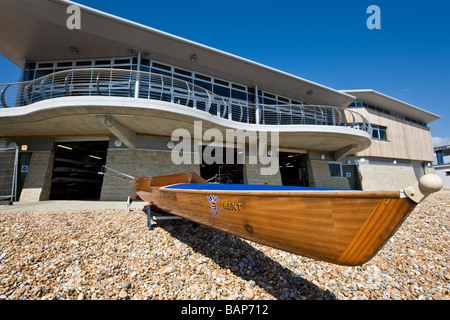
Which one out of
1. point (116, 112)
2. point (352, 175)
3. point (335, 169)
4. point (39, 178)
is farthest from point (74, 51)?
point (352, 175)

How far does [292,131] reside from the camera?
9281mm

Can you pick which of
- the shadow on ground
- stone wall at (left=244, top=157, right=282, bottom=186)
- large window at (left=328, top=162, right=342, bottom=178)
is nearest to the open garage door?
the shadow on ground

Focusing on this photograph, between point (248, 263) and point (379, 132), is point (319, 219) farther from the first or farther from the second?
point (379, 132)

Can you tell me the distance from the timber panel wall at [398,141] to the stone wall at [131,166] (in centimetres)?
1407

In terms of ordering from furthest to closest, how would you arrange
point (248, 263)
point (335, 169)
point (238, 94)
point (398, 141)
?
point (398, 141), point (335, 169), point (238, 94), point (248, 263)

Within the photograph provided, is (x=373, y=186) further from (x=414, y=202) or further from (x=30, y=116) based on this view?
(x=30, y=116)

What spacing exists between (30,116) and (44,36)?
4.35 metres

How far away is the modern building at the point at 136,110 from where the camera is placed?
7.25 metres

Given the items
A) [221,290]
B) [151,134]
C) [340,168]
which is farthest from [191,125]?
[340,168]

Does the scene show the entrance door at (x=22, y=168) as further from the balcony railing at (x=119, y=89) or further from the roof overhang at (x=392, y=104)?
the roof overhang at (x=392, y=104)

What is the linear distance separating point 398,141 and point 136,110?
21247 millimetres

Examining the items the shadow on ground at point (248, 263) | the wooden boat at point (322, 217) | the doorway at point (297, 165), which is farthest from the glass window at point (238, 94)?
the wooden boat at point (322, 217)

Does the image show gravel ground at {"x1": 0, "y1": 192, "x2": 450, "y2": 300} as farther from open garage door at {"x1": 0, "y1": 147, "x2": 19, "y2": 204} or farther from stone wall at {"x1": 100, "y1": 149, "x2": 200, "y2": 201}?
open garage door at {"x1": 0, "y1": 147, "x2": 19, "y2": 204}

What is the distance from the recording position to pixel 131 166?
8.95 meters
